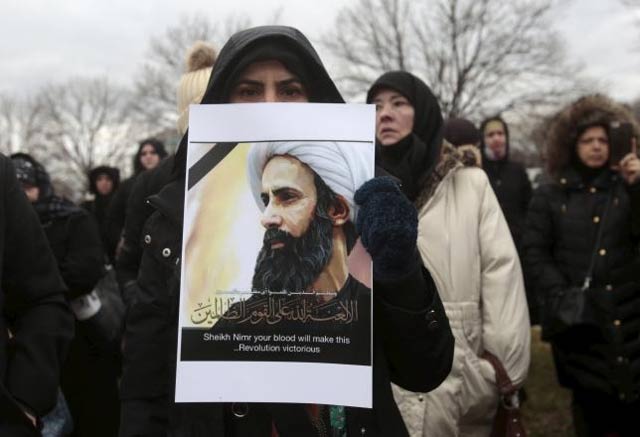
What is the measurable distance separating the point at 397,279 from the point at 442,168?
1.44 m

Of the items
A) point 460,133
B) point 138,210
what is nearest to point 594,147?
point 460,133

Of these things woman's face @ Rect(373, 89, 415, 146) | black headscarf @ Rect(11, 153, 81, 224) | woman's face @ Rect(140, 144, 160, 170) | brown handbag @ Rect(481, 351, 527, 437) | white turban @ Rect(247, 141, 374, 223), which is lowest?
brown handbag @ Rect(481, 351, 527, 437)

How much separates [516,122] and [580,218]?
86.9 feet

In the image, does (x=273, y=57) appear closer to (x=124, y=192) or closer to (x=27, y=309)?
(x=27, y=309)

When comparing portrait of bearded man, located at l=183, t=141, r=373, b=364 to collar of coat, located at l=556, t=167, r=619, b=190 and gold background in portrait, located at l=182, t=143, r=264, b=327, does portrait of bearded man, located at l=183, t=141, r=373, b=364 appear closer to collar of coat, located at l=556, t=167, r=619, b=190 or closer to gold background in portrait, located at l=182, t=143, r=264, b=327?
gold background in portrait, located at l=182, t=143, r=264, b=327

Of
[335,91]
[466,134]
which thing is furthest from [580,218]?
[335,91]

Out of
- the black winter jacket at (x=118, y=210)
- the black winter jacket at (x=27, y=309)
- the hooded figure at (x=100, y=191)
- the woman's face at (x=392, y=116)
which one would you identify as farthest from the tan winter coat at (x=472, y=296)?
the hooded figure at (x=100, y=191)

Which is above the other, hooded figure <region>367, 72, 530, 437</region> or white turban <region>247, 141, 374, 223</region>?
white turban <region>247, 141, 374, 223</region>

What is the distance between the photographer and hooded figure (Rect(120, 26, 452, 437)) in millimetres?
1576

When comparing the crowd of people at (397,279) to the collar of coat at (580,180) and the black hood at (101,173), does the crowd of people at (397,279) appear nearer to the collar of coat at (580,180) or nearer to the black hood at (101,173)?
the collar of coat at (580,180)

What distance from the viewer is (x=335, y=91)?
5.93ft

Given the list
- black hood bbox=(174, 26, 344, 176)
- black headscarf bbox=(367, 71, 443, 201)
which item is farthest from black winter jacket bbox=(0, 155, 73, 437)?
black headscarf bbox=(367, 71, 443, 201)

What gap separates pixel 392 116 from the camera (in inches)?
123

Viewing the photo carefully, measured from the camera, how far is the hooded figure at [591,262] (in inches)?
144
